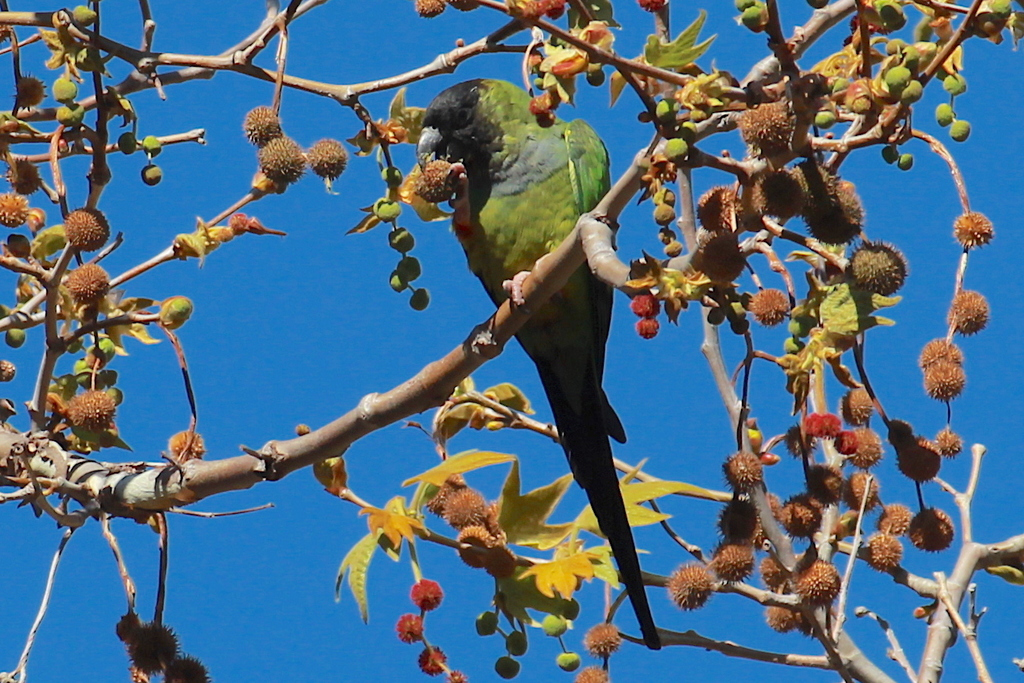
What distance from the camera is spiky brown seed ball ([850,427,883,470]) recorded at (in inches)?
90.0

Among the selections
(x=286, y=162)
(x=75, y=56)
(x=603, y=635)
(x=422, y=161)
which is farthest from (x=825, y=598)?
(x=422, y=161)

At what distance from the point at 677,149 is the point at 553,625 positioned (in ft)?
4.25

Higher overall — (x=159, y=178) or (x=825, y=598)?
(x=159, y=178)

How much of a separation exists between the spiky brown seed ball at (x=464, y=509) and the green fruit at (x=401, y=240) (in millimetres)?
573

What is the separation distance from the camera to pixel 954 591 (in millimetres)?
2656

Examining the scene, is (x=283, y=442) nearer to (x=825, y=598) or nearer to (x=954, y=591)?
(x=825, y=598)

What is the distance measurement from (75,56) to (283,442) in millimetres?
859

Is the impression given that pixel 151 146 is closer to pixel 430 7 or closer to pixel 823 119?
pixel 430 7

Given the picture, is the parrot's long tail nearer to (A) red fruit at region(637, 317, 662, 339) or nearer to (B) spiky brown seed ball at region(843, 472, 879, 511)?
(B) spiky brown seed ball at region(843, 472, 879, 511)

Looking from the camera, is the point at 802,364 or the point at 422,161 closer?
the point at 802,364

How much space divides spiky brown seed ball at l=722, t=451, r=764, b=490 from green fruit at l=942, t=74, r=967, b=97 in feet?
2.64

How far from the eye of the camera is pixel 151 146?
233cm

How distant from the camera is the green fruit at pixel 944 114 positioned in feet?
6.34

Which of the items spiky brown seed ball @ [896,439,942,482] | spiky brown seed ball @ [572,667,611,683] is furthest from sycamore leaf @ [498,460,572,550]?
spiky brown seed ball @ [896,439,942,482]
